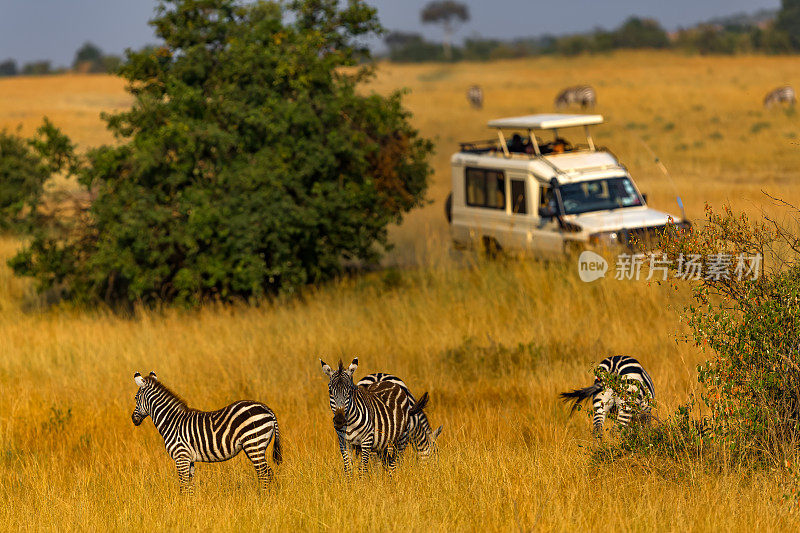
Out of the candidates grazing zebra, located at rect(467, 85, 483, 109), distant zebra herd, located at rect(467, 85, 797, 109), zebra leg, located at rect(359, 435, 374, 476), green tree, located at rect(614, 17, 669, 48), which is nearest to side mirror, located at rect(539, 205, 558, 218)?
zebra leg, located at rect(359, 435, 374, 476)

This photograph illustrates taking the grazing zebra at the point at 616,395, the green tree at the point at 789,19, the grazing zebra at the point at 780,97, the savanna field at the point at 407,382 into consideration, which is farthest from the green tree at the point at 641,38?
the grazing zebra at the point at 616,395

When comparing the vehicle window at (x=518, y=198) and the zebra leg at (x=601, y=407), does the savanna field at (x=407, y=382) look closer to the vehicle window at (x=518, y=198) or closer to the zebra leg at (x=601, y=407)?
the zebra leg at (x=601, y=407)

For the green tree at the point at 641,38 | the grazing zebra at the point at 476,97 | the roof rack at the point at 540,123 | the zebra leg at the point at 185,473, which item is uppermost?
the green tree at the point at 641,38

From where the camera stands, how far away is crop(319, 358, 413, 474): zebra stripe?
6.71 metres

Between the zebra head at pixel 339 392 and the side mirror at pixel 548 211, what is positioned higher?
the zebra head at pixel 339 392

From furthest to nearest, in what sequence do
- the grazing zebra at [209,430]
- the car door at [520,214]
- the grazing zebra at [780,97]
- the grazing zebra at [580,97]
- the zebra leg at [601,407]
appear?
the grazing zebra at [580,97] < the grazing zebra at [780,97] < the car door at [520,214] < the zebra leg at [601,407] < the grazing zebra at [209,430]

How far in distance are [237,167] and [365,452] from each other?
10121 mm

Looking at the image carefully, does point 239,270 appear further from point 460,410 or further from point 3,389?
point 460,410

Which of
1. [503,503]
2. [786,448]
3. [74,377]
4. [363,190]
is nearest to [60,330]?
[74,377]

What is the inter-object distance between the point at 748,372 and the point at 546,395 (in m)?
3.15

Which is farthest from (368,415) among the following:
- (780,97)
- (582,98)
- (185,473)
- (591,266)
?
(582,98)

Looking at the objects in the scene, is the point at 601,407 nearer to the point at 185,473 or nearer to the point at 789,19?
the point at 185,473

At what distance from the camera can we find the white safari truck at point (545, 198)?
16.3 m

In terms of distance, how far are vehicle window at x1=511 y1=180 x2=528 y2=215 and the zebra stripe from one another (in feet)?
33.4
